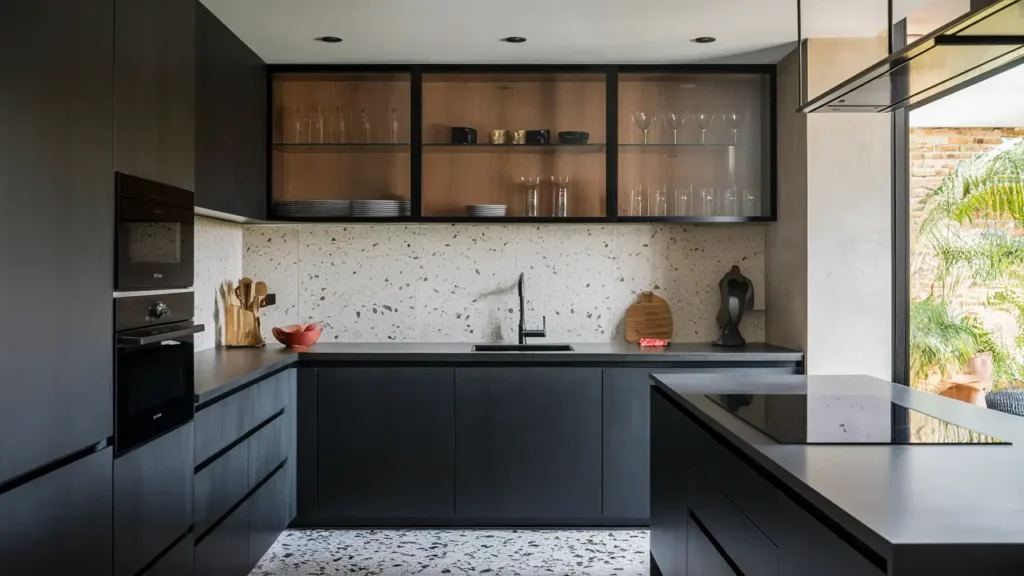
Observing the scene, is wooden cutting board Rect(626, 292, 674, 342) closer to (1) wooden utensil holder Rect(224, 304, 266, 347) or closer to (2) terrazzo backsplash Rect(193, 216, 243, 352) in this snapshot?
(1) wooden utensil holder Rect(224, 304, 266, 347)

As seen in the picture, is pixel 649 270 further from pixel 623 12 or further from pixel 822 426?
pixel 822 426

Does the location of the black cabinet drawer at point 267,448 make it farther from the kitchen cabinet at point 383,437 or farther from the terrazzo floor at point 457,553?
the terrazzo floor at point 457,553

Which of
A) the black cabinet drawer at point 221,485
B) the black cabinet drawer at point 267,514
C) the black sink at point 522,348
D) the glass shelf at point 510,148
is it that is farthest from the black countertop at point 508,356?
the glass shelf at point 510,148

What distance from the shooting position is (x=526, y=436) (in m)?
4.10

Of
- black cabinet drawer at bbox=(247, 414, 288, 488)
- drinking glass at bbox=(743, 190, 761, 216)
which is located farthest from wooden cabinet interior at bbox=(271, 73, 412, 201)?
drinking glass at bbox=(743, 190, 761, 216)

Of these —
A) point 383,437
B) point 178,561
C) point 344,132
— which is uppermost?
point 344,132

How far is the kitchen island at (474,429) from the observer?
409 centimetres

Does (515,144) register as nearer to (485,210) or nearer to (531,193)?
(531,193)

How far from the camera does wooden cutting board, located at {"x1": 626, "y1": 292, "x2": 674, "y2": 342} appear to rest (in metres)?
4.70

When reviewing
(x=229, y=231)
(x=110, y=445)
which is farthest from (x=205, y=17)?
(x=110, y=445)

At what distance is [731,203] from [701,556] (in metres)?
2.39

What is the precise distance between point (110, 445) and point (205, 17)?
6.41ft

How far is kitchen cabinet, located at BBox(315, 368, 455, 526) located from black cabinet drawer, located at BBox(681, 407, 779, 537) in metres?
1.67

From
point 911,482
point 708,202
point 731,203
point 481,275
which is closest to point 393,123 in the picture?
point 481,275
